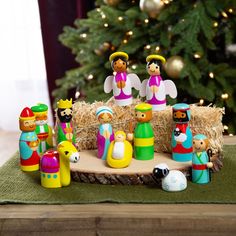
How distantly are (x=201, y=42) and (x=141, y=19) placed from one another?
1.00 ft

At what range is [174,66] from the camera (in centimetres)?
267

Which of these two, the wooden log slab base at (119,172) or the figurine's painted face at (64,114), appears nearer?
the wooden log slab base at (119,172)

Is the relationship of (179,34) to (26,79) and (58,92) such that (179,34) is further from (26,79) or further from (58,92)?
(26,79)

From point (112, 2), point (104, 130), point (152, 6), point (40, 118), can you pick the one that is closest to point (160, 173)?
point (104, 130)

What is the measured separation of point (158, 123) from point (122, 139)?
169mm


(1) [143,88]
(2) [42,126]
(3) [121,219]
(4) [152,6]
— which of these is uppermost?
Result: (4) [152,6]

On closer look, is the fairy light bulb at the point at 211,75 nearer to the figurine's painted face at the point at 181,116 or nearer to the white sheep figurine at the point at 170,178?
the figurine's painted face at the point at 181,116

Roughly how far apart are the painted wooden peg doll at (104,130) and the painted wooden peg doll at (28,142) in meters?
0.19

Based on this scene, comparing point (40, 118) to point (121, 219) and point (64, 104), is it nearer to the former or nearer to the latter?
point (64, 104)

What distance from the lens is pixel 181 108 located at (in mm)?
1644

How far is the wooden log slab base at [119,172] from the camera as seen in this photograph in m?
1.57

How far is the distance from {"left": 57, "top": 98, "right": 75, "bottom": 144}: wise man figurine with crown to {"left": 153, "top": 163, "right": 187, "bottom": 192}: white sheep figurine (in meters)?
0.33

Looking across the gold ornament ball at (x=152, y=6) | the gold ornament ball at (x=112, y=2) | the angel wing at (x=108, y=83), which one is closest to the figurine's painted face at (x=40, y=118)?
the angel wing at (x=108, y=83)

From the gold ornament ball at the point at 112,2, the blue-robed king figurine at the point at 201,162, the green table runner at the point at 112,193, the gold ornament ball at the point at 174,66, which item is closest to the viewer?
the green table runner at the point at 112,193
